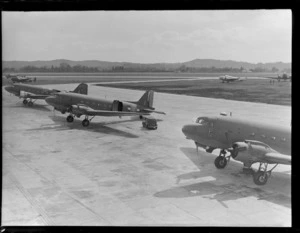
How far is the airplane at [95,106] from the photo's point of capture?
2969 cm

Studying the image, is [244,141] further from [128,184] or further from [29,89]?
[29,89]

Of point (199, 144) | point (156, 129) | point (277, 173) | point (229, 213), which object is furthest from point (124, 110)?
point (229, 213)

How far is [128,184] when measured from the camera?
55.8 ft

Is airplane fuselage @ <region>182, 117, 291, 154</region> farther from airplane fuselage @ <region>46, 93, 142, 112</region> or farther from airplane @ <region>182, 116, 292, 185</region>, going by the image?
airplane fuselage @ <region>46, 93, 142, 112</region>

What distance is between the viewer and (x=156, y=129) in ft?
92.7

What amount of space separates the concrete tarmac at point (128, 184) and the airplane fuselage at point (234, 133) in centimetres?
156

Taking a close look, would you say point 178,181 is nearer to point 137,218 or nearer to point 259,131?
point 137,218

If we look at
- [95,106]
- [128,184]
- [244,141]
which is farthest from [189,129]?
[95,106]

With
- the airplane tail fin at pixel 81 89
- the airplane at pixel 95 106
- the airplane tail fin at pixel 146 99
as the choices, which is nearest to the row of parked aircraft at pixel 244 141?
the airplane at pixel 95 106

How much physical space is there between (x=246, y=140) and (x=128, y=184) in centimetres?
704

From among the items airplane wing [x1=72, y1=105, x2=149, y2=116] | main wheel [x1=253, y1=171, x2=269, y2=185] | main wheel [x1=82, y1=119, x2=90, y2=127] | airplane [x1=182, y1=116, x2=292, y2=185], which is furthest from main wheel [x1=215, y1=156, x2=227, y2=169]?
main wheel [x1=82, y1=119, x2=90, y2=127]

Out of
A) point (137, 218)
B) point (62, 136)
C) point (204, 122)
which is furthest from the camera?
point (62, 136)

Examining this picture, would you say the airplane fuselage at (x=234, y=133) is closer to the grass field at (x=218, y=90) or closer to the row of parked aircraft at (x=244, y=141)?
→ the row of parked aircraft at (x=244, y=141)
